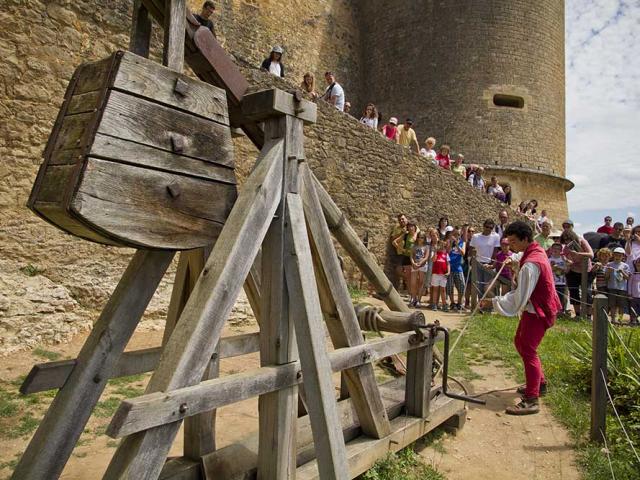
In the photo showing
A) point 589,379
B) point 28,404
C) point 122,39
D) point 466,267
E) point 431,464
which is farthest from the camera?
point 466,267

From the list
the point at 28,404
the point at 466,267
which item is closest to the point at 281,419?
the point at 28,404

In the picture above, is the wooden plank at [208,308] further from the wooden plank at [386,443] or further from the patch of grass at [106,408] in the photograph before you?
the patch of grass at [106,408]

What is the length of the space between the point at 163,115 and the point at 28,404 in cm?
323

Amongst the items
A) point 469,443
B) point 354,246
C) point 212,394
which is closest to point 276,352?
point 212,394

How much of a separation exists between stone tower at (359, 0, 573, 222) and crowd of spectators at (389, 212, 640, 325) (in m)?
8.22

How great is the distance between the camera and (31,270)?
18.6ft

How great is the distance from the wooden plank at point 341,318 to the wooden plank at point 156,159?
513mm

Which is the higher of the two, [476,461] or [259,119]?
[259,119]

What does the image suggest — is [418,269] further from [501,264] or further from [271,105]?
[271,105]

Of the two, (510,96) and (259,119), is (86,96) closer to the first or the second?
(259,119)

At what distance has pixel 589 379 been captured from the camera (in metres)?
4.93

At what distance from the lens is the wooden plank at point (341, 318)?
8.80ft

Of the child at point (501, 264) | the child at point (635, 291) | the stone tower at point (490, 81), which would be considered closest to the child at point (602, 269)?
the child at point (635, 291)

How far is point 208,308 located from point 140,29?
1.44m
